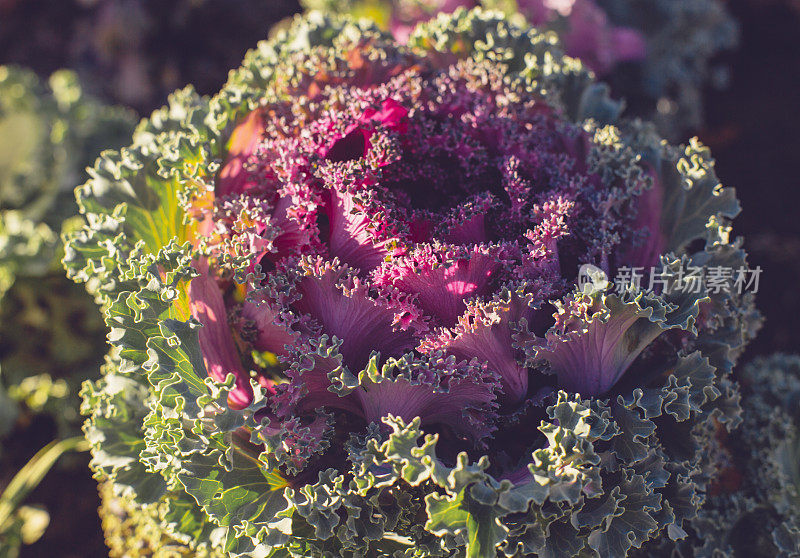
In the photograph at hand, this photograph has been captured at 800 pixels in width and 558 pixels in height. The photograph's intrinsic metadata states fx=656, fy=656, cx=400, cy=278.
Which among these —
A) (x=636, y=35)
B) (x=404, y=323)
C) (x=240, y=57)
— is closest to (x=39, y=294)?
(x=404, y=323)

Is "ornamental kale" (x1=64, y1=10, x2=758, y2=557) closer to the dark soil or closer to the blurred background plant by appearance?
the blurred background plant

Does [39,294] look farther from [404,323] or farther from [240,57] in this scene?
[240,57]

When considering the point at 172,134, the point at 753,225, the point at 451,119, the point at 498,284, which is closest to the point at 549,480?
the point at 498,284

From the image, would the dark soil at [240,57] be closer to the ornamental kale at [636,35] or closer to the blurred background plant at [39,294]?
the ornamental kale at [636,35]

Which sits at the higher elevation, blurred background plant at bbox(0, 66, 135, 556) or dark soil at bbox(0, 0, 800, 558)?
dark soil at bbox(0, 0, 800, 558)

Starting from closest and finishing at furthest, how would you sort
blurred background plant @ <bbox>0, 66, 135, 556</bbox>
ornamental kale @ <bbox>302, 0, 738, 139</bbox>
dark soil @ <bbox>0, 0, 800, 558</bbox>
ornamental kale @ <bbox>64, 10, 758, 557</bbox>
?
ornamental kale @ <bbox>64, 10, 758, 557</bbox>, blurred background plant @ <bbox>0, 66, 135, 556</bbox>, ornamental kale @ <bbox>302, 0, 738, 139</bbox>, dark soil @ <bbox>0, 0, 800, 558</bbox>

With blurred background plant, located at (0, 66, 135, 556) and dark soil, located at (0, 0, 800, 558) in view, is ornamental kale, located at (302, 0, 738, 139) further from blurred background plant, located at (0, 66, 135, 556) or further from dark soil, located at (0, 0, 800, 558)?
blurred background plant, located at (0, 66, 135, 556)

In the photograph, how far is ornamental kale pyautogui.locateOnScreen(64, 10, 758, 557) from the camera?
1.65m

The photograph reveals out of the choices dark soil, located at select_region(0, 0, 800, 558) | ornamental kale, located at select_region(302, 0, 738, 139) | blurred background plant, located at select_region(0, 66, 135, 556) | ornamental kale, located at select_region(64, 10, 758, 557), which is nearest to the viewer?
ornamental kale, located at select_region(64, 10, 758, 557)

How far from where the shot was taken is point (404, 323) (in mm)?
1729

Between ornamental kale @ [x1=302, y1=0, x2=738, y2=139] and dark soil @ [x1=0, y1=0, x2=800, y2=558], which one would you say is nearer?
ornamental kale @ [x1=302, y1=0, x2=738, y2=139]

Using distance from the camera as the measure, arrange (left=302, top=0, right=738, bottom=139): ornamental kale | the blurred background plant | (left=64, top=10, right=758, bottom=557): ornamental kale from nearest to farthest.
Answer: (left=64, top=10, right=758, bottom=557): ornamental kale
the blurred background plant
(left=302, top=0, right=738, bottom=139): ornamental kale

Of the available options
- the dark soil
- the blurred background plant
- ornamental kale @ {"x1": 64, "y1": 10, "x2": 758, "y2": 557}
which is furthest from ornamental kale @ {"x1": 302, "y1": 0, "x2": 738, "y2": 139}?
ornamental kale @ {"x1": 64, "y1": 10, "x2": 758, "y2": 557}

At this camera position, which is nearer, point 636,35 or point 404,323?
point 404,323
